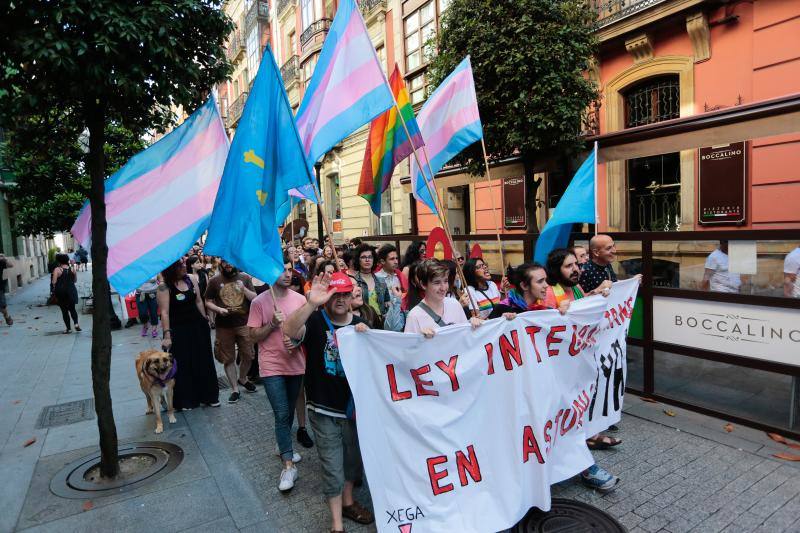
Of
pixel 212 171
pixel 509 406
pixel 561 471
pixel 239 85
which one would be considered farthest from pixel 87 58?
pixel 239 85

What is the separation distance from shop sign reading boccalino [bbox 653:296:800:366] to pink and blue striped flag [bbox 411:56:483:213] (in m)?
2.66

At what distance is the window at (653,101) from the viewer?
408 inches

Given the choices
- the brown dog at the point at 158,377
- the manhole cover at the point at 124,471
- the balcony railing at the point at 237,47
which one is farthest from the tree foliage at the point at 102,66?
the balcony railing at the point at 237,47

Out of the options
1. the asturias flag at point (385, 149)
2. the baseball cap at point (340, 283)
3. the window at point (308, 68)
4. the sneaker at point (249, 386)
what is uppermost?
the window at point (308, 68)

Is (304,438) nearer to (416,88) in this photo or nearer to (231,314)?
(231,314)

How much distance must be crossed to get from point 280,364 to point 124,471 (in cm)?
177

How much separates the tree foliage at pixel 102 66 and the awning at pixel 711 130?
17.8 ft

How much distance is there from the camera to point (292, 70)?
1008 inches

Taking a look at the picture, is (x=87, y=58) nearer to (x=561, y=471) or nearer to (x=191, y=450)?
(x=191, y=450)

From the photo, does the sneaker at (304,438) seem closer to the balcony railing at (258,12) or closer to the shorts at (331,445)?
the shorts at (331,445)

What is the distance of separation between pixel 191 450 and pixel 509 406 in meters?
3.21

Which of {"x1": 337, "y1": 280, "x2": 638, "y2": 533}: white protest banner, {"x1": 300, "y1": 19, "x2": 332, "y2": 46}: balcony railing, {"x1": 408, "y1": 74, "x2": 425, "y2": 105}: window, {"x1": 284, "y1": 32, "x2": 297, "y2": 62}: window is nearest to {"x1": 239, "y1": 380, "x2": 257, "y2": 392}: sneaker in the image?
{"x1": 337, "y1": 280, "x2": 638, "y2": 533}: white protest banner

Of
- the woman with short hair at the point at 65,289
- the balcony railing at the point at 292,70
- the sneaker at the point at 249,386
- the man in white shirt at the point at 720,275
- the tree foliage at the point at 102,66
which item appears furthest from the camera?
the balcony railing at the point at 292,70

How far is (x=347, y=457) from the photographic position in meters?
3.59
